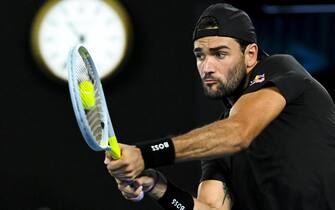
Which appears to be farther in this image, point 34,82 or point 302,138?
point 34,82

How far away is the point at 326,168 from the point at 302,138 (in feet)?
0.51

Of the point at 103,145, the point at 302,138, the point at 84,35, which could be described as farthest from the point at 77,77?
the point at 84,35

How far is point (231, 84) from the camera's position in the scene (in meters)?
3.32

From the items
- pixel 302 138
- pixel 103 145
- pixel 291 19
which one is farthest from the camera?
pixel 291 19

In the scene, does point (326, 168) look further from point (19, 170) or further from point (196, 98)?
point (19, 170)

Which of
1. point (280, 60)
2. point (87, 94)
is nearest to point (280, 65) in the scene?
point (280, 60)

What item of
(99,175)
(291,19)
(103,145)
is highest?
(103,145)

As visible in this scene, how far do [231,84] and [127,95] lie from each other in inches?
106

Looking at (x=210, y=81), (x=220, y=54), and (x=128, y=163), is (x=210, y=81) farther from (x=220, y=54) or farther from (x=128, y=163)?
(x=128, y=163)

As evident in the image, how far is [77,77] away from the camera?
110 inches

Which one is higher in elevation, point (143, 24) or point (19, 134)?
point (143, 24)

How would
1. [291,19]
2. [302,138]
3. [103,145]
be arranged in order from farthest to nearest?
[291,19] < [302,138] < [103,145]

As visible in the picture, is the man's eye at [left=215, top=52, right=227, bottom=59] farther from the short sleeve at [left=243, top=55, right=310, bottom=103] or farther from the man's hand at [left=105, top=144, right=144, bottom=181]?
the man's hand at [left=105, top=144, right=144, bottom=181]

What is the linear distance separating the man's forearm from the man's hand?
13cm
